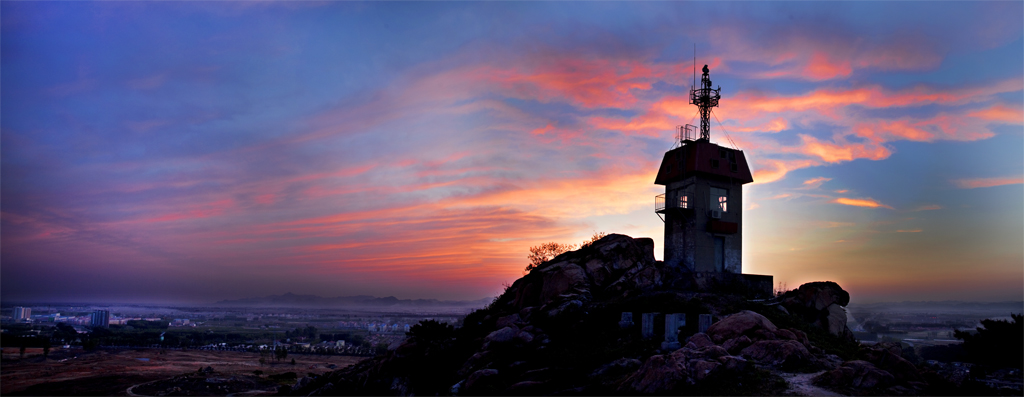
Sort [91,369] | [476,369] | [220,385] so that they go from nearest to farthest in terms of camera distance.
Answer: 1. [476,369]
2. [220,385]
3. [91,369]

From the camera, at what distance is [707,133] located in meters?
45.9

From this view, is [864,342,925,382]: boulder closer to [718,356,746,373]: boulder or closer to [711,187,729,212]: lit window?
[718,356,746,373]: boulder

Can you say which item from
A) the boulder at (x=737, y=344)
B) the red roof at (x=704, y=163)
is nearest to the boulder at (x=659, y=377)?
the boulder at (x=737, y=344)

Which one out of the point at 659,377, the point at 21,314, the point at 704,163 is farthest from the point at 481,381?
the point at 21,314

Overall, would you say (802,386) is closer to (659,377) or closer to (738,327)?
(659,377)

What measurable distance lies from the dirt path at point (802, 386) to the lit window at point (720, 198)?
23314mm

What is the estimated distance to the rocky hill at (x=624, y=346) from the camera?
1966cm

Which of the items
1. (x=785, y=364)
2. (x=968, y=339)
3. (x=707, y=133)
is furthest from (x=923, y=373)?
(x=707, y=133)

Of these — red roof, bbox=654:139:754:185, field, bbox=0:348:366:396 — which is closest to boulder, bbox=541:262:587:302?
red roof, bbox=654:139:754:185

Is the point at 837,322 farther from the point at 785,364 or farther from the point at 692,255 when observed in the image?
the point at 785,364

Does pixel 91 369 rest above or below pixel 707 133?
below

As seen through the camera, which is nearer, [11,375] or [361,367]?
[361,367]

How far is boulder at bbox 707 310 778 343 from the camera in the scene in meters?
24.7

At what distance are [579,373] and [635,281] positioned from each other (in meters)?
15.0
